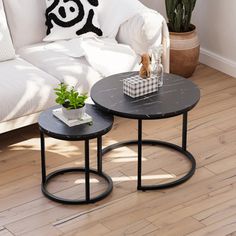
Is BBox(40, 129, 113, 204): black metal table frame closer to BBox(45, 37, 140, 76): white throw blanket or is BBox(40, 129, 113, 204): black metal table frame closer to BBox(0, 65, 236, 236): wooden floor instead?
BBox(0, 65, 236, 236): wooden floor

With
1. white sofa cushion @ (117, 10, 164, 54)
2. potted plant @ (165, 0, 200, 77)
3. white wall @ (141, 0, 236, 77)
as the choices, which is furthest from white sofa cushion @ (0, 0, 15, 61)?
white wall @ (141, 0, 236, 77)

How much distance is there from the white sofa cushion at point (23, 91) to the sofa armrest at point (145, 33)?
0.66 metres

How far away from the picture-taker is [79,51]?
12.9 feet

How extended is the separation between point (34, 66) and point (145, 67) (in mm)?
774

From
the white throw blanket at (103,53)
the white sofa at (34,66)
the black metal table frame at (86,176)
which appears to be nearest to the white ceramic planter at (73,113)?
the black metal table frame at (86,176)

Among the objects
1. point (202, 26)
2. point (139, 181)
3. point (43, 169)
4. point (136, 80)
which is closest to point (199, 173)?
point (139, 181)

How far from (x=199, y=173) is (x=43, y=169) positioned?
791 mm

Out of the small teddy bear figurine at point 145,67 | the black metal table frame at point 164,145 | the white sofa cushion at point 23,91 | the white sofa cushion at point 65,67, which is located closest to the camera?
the black metal table frame at point 164,145

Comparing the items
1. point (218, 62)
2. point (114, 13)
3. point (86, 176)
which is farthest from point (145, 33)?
point (86, 176)

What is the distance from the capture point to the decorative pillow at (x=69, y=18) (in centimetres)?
408

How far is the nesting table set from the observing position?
3070 mm

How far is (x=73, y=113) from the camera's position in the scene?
3.10 metres

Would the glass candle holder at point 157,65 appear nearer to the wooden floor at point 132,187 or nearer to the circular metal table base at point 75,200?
the wooden floor at point 132,187

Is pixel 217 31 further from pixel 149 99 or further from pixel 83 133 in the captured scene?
pixel 83 133
